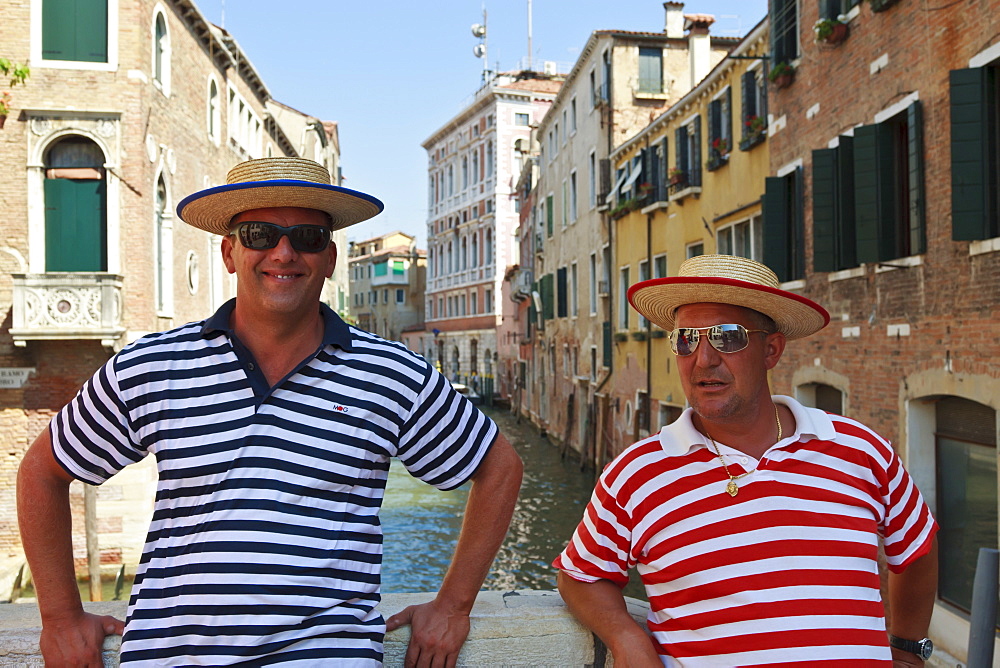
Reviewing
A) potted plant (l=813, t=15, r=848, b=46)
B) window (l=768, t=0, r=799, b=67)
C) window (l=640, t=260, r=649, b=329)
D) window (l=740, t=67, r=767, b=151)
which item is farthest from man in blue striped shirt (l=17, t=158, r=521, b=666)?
window (l=640, t=260, r=649, b=329)

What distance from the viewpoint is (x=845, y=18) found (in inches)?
294

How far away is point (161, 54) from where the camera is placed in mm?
10891

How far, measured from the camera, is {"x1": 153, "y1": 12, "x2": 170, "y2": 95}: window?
34.8 ft

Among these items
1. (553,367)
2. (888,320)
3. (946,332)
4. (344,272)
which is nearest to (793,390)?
(888,320)

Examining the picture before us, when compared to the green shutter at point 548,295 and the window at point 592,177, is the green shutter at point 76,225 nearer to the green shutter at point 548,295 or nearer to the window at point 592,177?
the window at point 592,177

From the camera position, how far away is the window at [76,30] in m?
9.57

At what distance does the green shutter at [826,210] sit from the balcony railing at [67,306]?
7.06 m

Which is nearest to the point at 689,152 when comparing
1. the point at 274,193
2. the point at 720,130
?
the point at 720,130

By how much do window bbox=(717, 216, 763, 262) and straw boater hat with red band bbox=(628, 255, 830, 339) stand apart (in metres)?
8.23

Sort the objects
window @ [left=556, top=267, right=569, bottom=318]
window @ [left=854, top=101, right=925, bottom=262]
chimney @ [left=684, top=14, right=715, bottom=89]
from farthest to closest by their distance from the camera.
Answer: window @ [left=556, top=267, right=569, bottom=318] → chimney @ [left=684, top=14, right=715, bottom=89] → window @ [left=854, top=101, right=925, bottom=262]

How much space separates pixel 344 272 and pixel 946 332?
3128cm

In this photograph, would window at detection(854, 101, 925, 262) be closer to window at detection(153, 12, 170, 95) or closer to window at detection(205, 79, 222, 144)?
window at detection(153, 12, 170, 95)

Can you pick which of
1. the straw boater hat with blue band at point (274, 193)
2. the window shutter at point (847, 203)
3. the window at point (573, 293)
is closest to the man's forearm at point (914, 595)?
the straw boater hat with blue band at point (274, 193)

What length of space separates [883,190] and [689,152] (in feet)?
19.1
